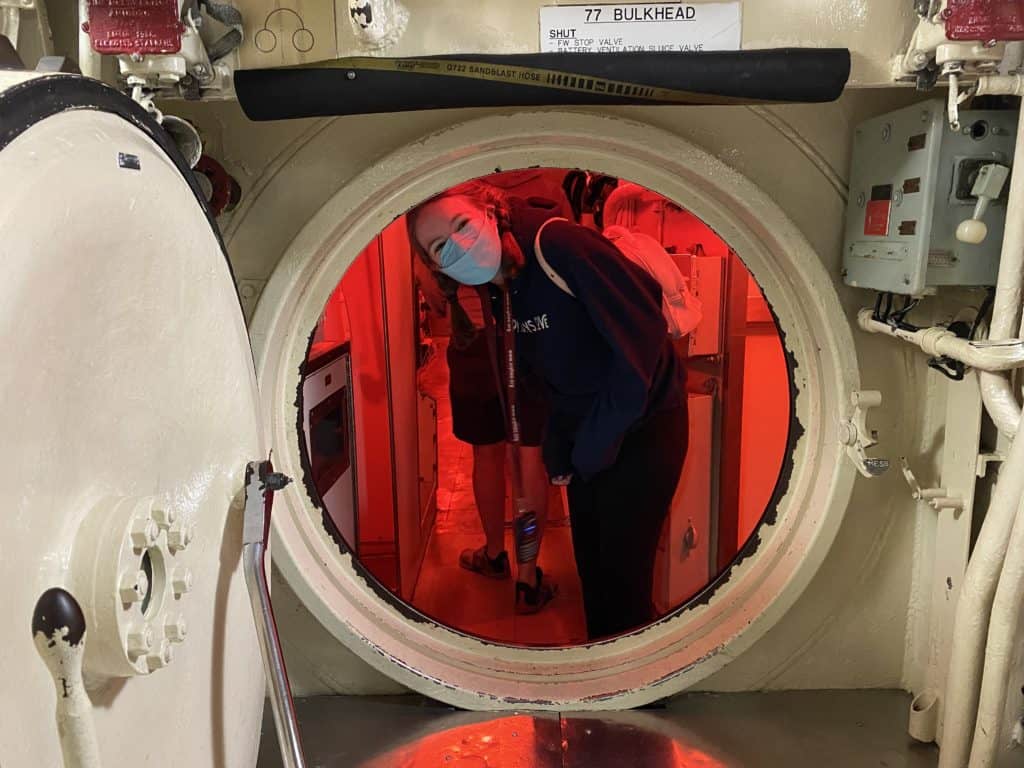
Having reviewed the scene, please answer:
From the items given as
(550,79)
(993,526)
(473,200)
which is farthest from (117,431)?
(473,200)

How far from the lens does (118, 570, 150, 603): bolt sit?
25.6 inches

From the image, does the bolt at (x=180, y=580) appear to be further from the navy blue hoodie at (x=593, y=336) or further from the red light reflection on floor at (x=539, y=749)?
the navy blue hoodie at (x=593, y=336)

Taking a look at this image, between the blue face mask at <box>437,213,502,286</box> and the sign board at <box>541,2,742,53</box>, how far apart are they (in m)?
0.93

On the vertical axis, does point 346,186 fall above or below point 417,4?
below

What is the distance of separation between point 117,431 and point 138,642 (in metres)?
0.20

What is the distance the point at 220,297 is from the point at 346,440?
1752 mm

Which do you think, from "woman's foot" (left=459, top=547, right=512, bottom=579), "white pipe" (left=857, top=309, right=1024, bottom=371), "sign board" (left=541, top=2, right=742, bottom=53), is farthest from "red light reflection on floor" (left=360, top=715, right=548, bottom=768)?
"woman's foot" (left=459, top=547, right=512, bottom=579)

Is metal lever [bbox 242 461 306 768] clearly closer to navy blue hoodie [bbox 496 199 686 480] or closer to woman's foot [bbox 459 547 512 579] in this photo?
navy blue hoodie [bbox 496 199 686 480]

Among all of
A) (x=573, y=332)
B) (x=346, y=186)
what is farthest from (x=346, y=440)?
(x=346, y=186)

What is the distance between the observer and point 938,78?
3.73 ft

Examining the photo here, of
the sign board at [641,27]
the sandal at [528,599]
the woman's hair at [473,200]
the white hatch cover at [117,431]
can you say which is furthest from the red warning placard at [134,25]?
the sandal at [528,599]

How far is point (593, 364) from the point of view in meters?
2.34

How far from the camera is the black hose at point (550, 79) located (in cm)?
112

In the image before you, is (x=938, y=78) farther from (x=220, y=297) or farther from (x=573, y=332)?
(x=573, y=332)
